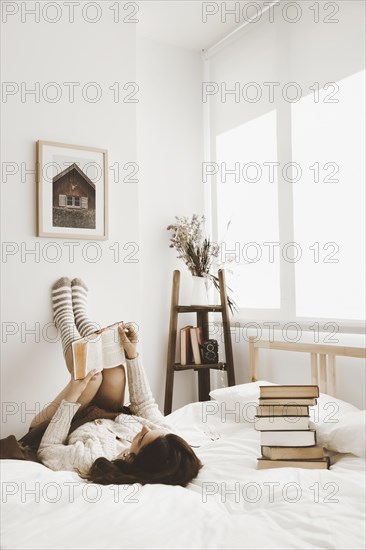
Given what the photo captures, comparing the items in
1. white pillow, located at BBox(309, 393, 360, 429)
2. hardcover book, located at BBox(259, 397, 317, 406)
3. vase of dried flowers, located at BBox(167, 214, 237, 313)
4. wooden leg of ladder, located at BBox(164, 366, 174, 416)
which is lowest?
wooden leg of ladder, located at BBox(164, 366, 174, 416)

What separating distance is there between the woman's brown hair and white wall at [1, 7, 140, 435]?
96 centimetres

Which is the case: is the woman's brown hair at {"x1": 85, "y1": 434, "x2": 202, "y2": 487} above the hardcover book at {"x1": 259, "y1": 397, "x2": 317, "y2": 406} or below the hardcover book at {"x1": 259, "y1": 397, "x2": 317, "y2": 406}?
below

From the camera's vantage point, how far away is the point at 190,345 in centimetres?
343

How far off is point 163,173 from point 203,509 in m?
2.51

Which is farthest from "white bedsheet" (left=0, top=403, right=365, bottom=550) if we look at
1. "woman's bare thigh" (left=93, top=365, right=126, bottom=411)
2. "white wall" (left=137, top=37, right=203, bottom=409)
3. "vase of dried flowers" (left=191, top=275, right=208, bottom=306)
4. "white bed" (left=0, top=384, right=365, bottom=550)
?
"white wall" (left=137, top=37, right=203, bottom=409)

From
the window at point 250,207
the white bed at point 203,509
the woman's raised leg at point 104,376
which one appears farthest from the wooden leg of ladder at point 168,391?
the white bed at point 203,509

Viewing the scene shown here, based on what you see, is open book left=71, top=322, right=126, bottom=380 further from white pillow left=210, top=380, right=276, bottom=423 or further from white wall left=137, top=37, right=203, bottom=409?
white wall left=137, top=37, right=203, bottom=409

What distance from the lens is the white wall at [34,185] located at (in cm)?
269

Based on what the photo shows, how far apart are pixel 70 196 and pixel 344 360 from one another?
159cm

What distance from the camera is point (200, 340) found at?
3.43 m

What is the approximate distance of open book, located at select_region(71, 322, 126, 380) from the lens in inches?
94.1

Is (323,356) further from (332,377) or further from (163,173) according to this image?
(163,173)

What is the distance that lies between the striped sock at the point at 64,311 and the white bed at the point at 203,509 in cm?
72

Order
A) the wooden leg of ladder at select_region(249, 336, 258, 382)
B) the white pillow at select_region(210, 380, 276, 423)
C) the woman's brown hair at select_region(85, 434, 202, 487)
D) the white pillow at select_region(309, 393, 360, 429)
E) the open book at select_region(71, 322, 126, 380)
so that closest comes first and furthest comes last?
the woman's brown hair at select_region(85, 434, 202, 487)
the white pillow at select_region(309, 393, 360, 429)
the open book at select_region(71, 322, 126, 380)
the white pillow at select_region(210, 380, 276, 423)
the wooden leg of ladder at select_region(249, 336, 258, 382)
